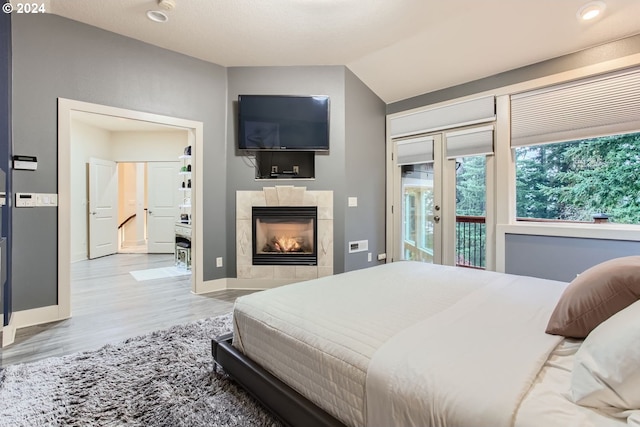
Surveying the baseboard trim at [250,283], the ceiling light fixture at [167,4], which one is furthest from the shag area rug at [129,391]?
the ceiling light fixture at [167,4]

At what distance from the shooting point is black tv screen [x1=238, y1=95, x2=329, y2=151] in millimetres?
3916

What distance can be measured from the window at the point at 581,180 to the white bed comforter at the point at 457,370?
2.61 meters

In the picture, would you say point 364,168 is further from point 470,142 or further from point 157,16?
point 157,16

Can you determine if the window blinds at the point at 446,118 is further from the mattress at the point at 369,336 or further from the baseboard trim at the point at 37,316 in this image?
the baseboard trim at the point at 37,316

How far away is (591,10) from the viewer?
262 centimetres

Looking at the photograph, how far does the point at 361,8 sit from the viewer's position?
112 inches

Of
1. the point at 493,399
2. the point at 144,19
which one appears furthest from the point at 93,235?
the point at 493,399

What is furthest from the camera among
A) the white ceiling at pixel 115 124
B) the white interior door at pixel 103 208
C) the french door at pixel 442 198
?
the white interior door at pixel 103 208

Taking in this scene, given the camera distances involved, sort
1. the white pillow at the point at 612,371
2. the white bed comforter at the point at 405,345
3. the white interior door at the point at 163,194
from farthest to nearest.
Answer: the white interior door at the point at 163,194 < the white bed comforter at the point at 405,345 < the white pillow at the point at 612,371

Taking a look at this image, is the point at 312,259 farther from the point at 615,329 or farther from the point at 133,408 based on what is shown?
the point at 615,329

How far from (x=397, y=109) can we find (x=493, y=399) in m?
4.32

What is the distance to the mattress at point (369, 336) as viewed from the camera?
0.94 meters

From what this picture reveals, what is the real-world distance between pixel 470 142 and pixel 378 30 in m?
1.72

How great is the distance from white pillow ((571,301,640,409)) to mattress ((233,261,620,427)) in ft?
0.20
